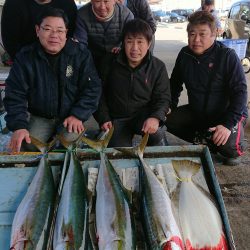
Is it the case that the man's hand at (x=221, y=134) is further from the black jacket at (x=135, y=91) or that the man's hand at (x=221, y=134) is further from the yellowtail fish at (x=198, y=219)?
the yellowtail fish at (x=198, y=219)

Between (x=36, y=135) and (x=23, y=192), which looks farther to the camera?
(x=36, y=135)

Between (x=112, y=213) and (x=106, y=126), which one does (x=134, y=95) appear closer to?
(x=106, y=126)

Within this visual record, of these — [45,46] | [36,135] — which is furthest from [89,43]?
[36,135]

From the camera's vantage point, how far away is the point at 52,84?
3.58 m

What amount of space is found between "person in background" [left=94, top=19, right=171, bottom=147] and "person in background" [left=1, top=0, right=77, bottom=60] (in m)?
0.94

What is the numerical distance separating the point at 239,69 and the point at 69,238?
2.61 meters

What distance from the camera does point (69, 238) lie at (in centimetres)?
216

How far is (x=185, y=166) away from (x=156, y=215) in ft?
2.34

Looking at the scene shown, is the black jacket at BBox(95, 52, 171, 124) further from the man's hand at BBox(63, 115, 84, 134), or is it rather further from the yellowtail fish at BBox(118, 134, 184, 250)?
the yellowtail fish at BBox(118, 134, 184, 250)

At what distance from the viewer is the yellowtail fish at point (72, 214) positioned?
2.15 m

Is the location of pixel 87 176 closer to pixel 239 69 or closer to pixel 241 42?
pixel 239 69

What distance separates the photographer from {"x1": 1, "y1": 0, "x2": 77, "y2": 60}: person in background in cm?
406

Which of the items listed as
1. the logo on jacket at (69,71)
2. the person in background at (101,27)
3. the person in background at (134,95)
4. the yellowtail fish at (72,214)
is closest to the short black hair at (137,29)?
the person in background at (134,95)

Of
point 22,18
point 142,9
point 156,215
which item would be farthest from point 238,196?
point 22,18
